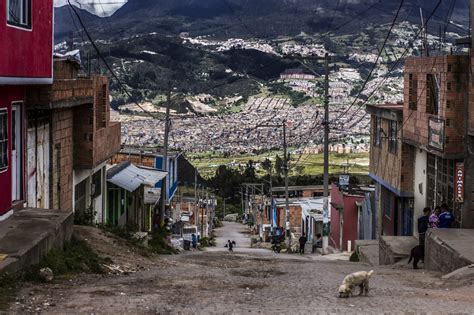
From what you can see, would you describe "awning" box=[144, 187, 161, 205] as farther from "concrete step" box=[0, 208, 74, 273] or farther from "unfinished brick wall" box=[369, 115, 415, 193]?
"concrete step" box=[0, 208, 74, 273]

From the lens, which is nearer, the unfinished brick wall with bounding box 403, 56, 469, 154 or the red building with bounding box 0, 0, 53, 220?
the red building with bounding box 0, 0, 53, 220

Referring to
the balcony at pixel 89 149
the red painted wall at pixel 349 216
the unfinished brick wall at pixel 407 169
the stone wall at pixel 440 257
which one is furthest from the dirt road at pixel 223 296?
the red painted wall at pixel 349 216

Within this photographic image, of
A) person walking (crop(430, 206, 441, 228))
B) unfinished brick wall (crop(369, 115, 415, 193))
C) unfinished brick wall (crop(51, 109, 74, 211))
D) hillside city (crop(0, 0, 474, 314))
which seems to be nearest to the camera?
hillside city (crop(0, 0, 474, 314))

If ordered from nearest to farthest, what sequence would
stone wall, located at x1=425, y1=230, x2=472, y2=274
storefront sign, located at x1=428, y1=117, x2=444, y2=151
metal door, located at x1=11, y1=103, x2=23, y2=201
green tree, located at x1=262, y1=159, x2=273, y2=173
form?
metal door, located at x1=11, y1=103, x2=23, y2=201 < stone wall, located at x1=425, y1=230, x2=472, y2=274 < storefront sign, located at x1=428, y1=117, x2=444, y2=151 < green tree, located at x1=262, y1=159, x2=273, y2=173

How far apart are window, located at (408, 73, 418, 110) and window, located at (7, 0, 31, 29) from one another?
42.1ft

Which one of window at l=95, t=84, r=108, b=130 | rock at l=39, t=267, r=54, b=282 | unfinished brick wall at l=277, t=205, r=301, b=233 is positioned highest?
window at l=95, t=84, r=108, b=130

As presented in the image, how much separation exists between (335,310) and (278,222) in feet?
169

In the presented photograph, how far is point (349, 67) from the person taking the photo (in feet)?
191

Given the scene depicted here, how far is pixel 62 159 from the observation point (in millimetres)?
19672

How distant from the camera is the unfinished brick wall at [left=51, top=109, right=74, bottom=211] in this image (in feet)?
61.7

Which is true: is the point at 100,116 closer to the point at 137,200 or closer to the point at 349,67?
the point at 137,200

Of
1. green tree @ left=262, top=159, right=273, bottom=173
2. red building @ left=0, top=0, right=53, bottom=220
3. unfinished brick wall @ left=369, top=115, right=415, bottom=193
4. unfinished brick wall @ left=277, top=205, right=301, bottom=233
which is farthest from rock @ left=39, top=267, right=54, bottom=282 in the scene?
green tree @ left=262, top=159, right=273, bottom=173

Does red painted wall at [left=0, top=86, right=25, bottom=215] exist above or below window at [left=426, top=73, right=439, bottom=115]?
below

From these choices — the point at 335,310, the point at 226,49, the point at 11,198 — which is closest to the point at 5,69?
the point at 11,198
